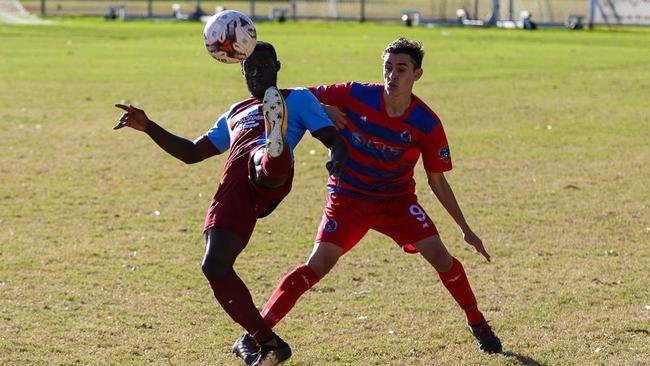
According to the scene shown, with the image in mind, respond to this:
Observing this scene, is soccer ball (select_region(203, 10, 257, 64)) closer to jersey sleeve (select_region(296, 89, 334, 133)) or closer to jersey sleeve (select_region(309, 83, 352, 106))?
jersey sleeve (select_region(296, 89, 334, 133))

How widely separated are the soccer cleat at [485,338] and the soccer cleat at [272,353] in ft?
4.83

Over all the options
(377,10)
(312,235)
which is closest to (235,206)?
(312,235)

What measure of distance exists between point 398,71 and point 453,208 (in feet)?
3.07

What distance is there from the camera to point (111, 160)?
604 inches

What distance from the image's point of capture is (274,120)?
638 cm

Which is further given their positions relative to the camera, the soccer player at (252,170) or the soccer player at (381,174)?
the soccer player at (381,174)

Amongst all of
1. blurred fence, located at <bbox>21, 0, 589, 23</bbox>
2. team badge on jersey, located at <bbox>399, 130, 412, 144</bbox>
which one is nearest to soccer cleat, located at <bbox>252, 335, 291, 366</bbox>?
team badge on jersey, located at <bbox>399, 130, 412, 144</bbox>

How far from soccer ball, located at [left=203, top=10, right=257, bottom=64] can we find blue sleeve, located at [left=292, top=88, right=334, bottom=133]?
409 millimetres

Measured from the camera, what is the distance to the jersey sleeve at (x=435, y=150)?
7410mm

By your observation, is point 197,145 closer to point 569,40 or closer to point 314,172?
point 314,172

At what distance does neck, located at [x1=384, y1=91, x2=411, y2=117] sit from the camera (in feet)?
24.2

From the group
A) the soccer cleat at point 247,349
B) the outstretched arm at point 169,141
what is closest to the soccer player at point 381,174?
the soccer cleat at point 247,349

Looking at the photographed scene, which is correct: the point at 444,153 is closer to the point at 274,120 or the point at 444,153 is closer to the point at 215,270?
the point at 274,120

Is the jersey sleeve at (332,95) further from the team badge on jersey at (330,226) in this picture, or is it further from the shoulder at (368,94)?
the team badge on jersey at (330,226)
